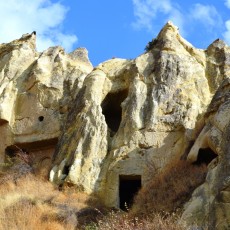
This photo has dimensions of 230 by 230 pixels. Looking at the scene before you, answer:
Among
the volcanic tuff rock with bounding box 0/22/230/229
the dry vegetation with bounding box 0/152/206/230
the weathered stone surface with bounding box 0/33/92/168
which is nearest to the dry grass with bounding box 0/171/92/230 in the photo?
the dry vegetation with bounding box 0/152/206/230

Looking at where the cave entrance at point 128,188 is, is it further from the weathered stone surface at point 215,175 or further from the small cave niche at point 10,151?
the small cave niche at point 10,151

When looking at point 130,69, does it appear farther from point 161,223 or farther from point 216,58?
point 161,223

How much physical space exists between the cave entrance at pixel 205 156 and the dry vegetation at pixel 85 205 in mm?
479

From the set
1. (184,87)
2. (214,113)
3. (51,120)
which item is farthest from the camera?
(51,120)

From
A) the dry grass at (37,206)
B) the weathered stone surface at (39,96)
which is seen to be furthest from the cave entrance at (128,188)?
the weathered stone surface at (39,96)

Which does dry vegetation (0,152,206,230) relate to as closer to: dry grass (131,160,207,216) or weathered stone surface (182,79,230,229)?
dry grass (131,160,207,216)

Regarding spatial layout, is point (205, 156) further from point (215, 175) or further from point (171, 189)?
point (215, 175)

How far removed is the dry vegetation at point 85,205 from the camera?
15.6m

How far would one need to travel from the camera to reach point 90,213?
1833cm

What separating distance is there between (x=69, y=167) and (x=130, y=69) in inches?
222

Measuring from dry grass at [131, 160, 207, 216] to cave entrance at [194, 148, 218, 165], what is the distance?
423mm

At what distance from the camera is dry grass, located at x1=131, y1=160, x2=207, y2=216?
52.6 ft

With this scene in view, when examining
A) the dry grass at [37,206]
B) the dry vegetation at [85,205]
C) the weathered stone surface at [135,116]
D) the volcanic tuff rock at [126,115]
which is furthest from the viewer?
the weathered stone surface at [135,116]

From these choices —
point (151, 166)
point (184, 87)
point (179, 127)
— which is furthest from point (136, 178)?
point (184, 87)
